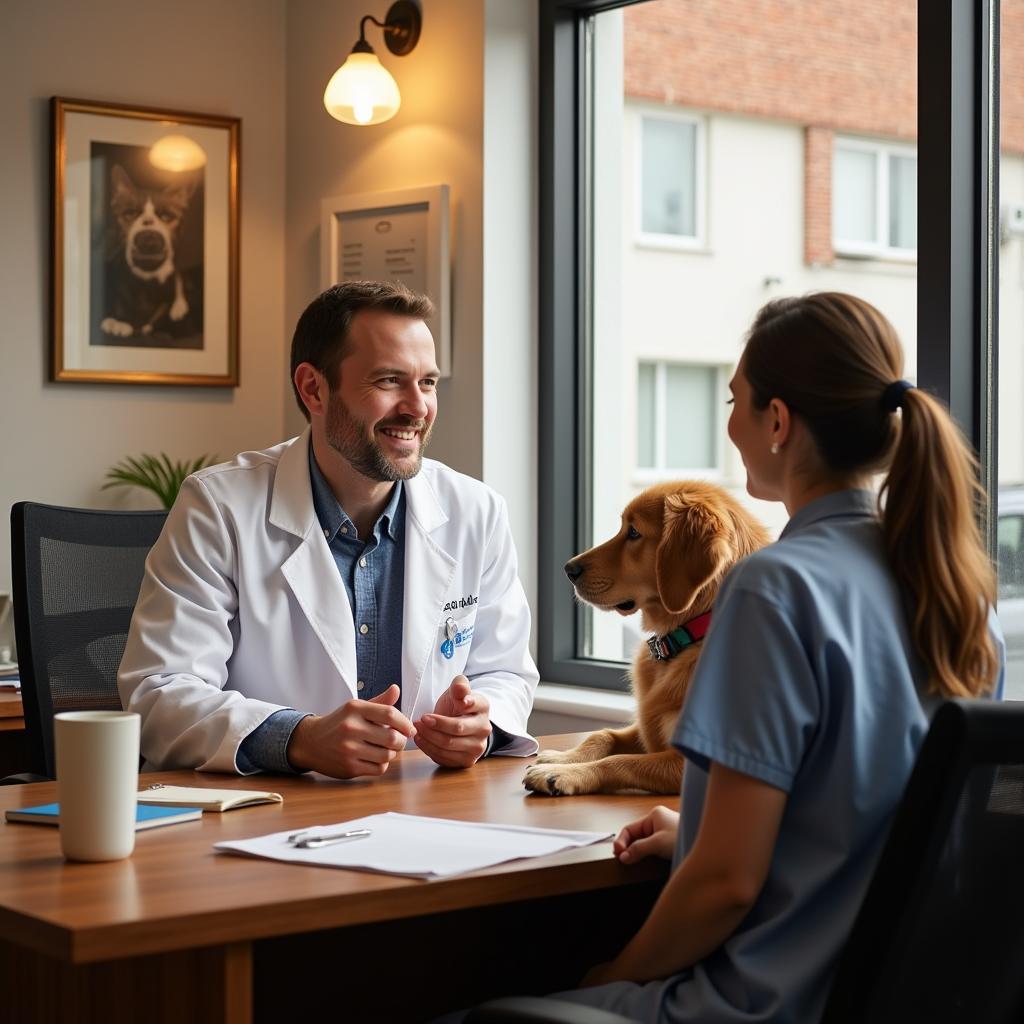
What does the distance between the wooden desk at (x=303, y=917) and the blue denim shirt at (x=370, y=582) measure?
0.78 feet

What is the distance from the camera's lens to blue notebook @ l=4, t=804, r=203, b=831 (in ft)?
5.17

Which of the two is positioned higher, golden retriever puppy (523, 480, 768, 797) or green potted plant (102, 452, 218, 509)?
green potted plant (102, 452, 218, 509)

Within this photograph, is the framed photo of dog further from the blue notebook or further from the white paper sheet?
the white paper sheet

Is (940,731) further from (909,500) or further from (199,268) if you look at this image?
(199,268)

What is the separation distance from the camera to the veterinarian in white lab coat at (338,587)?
2.00m

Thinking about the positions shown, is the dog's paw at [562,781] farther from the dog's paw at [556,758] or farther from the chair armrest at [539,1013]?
the chair armrest at [539,1013]

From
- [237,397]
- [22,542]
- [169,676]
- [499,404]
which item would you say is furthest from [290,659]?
[237,397]

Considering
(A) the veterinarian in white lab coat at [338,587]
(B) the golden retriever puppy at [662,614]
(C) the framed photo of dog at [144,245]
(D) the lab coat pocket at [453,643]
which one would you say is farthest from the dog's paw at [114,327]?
(B) the golden retriever puppy at [662,614]

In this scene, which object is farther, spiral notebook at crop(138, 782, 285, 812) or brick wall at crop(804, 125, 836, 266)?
brick wall at crop(804, 125, 836, 266)

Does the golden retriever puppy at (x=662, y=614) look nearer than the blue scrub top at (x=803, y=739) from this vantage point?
No

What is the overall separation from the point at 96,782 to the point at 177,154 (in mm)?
2953

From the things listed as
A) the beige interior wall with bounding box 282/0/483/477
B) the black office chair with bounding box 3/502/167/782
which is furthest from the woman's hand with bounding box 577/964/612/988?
the beige interior wall with bounding box 282/0/483/477

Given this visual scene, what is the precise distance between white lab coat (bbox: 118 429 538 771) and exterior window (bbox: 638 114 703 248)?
134cm

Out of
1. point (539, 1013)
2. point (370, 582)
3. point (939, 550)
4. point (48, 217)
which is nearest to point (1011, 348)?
point (370, 582)
